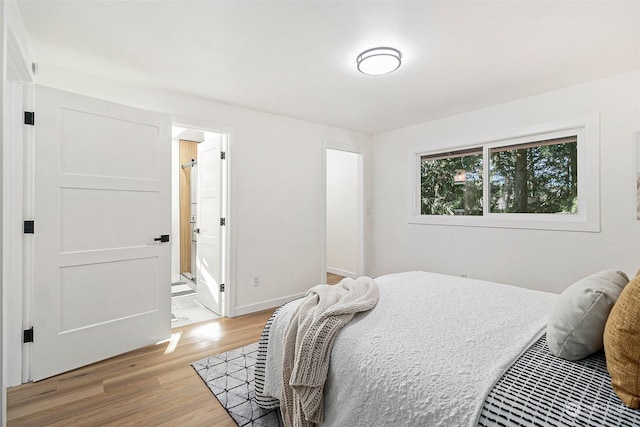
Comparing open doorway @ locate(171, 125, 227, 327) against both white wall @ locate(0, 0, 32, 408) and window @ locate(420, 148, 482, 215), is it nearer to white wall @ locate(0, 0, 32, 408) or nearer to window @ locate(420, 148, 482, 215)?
white wall @ locate(0, 0, 32, 408)

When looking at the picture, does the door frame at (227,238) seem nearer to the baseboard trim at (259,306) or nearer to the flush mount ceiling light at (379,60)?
the baseboard trim at (259,306)

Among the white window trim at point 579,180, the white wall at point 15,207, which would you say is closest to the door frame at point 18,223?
the white wall at point 15,207

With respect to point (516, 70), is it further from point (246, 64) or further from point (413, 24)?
point (246, 64)

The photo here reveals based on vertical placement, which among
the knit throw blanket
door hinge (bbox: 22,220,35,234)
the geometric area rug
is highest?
door hinge (bbox: 22,220,35,234)

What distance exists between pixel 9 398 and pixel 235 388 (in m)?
1.42

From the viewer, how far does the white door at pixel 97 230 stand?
223 centimetres

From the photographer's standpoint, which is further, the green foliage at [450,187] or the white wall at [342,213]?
the white wall at [342,213]

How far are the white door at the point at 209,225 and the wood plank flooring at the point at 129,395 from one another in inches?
39.8

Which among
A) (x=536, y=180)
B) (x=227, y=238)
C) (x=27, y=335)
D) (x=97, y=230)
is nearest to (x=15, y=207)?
(x=97, y=230)

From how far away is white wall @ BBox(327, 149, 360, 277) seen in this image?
5.30 meters

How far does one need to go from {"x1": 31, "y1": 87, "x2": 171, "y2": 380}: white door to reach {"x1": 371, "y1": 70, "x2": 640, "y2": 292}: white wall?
3000 millimetres

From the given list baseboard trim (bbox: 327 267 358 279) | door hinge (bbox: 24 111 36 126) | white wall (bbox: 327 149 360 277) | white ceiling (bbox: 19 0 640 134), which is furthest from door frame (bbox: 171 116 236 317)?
baseboard trim (bbox: 327 267 358 279)

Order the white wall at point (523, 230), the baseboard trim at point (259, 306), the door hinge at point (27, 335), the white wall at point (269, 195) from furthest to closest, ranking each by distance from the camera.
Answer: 1. the baseboard trim at point (259, 306)
2. the white wall at point (269, 195)
3. the white wall at point (523, 230)
4. the door hinge at point (27, 335)

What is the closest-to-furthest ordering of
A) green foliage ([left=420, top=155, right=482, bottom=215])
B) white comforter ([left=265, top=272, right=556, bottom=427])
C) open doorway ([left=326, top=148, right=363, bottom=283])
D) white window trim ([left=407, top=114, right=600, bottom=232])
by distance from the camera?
1. white comforter ([left=265, top=272, right=556, bottom=427])
2. white window trim ([left=407, top=114, right=600, bottom=232])
3. green foliage ([left=420, top=155, right=482, bottom=215])
4. open doorway ([left=326, top=148, right=363, bottom=283])
